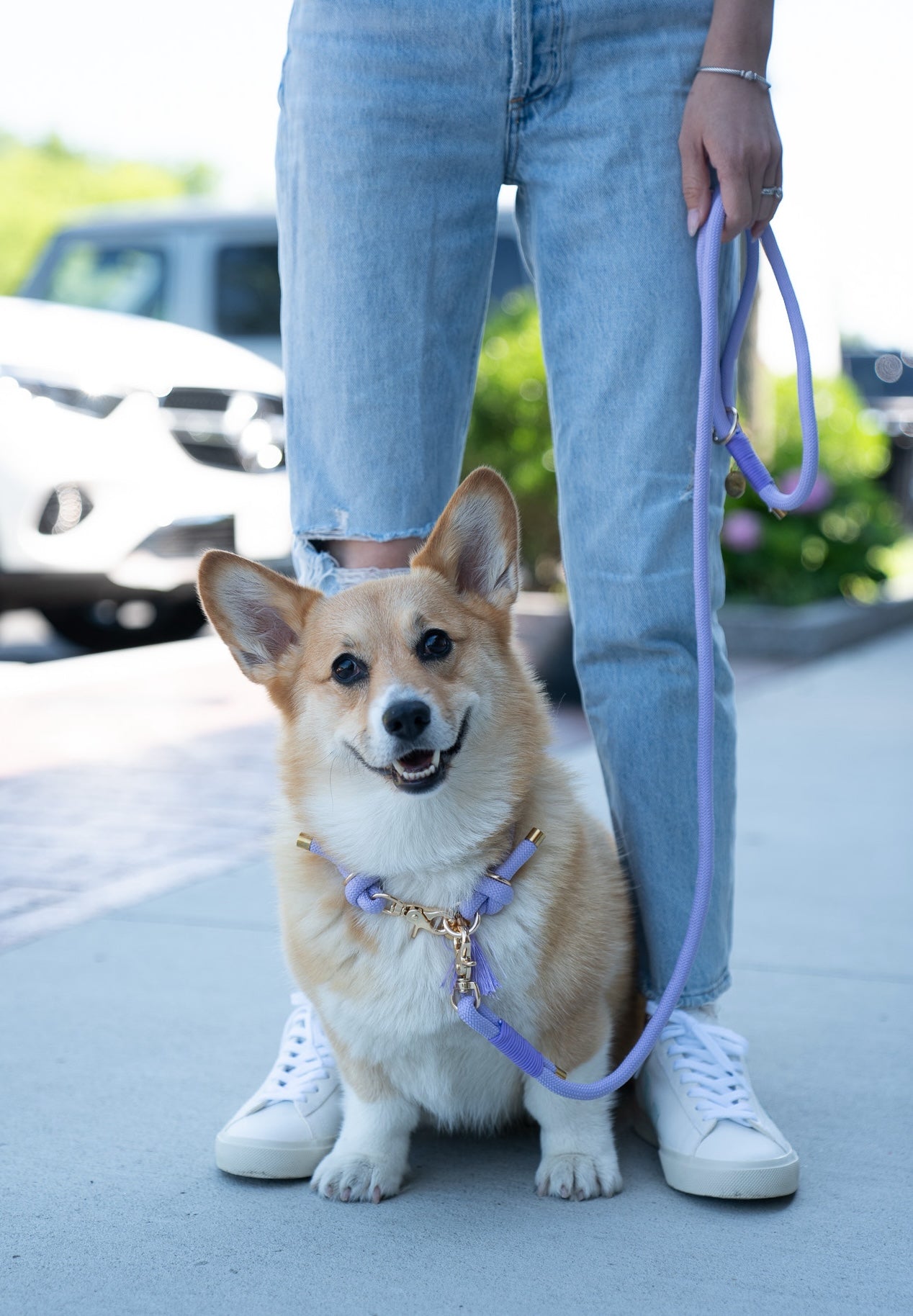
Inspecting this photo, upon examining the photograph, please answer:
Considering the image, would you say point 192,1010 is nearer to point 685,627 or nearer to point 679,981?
point 679,981

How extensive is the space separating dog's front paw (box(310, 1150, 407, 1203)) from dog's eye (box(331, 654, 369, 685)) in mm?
692

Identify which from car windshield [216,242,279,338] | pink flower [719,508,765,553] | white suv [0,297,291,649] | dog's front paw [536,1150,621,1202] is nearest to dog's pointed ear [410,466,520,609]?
dog's front paw [536,1150,621,1202]

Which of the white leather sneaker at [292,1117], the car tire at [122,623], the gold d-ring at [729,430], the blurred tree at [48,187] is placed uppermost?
the blurred tree at [48,187]

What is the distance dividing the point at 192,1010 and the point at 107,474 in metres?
3.72

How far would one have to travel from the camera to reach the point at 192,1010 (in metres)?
2.58

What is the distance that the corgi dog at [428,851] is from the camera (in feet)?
6.17

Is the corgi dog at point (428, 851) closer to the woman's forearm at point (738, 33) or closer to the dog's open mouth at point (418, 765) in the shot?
the dog's open mouth at point (418, 765)

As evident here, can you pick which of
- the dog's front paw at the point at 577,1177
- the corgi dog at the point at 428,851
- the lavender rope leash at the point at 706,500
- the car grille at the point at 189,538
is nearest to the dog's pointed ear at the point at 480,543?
the corgi dog at the point at 428,851

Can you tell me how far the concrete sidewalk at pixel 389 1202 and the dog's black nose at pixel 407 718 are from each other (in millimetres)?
670

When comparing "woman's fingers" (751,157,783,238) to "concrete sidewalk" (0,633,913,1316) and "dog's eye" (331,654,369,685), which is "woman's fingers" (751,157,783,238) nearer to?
"dog's eye" (331,654,369,685)

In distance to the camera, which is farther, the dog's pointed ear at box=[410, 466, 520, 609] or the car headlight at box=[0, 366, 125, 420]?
the car headlight at box=[0, 366, 125, 420]

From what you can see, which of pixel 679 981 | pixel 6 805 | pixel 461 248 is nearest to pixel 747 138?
pixel 461 248

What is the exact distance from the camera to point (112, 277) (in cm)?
834

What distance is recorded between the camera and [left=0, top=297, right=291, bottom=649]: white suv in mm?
5605
